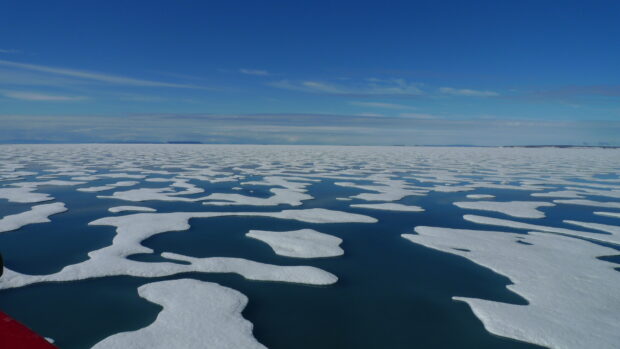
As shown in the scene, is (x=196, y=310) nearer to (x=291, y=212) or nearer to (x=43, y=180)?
(x=291, y=212)

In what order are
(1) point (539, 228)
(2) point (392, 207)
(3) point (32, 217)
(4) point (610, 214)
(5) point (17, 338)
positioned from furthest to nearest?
(2) point (392, 207), (4) point (610, 214), (3) point (32, 217), (1) point (539, 228), (5) point (17, 338)

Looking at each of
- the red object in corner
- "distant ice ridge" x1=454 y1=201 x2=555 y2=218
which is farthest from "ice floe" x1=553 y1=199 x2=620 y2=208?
the red object in corner

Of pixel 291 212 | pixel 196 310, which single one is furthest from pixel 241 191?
pixel 196 310

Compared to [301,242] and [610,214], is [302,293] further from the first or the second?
[610,214]

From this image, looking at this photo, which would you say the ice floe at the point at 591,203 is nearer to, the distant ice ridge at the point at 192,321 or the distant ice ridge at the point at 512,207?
the distant ice ridge at the point at 512,207

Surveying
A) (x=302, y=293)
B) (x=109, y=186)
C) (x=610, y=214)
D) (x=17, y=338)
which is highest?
(x=17, y=338)

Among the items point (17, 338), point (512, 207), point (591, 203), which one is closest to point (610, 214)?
point (591, 203)
